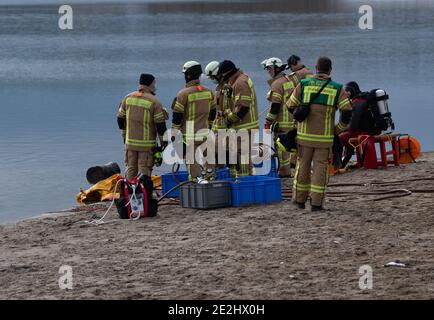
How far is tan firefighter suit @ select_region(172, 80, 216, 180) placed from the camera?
13.6 meters

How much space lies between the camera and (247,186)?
1302cm

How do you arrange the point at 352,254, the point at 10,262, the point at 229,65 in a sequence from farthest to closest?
the point at 229,65 → the point at 10,262 → the point at 352,254

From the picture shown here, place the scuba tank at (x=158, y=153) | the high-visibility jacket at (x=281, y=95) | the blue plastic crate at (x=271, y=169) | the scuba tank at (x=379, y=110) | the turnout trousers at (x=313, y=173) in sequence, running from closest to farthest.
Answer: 1. the turnout trousers at (x=313, y=173)
2. the scuba tank at (x=158, y=153)
3. the blue plastic crate at (x=271, y=169)
4. the high-visibility jacket at (x=281, y=95)
5. the scuba tank at (x=379, y=110)

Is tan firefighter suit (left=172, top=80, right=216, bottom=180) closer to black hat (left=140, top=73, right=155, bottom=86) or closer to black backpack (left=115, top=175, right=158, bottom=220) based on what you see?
black hat (left=140, top=73, right=155, bottom=86)

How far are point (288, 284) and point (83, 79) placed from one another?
98.0 ft

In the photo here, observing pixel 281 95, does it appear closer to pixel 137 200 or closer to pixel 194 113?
pixel 194 113

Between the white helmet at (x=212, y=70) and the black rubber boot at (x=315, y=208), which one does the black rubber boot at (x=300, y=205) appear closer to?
the black rubber boot at (x=315, y=208)

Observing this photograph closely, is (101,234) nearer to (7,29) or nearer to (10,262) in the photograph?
(10,262)

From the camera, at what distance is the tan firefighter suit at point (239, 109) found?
13805 mm

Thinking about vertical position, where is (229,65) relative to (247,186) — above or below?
above

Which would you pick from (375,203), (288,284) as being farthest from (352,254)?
(375,203)

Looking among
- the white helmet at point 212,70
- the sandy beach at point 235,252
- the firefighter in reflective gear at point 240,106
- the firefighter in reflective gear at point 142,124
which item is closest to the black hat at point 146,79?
the firefighter in reflective gear at point 142,124

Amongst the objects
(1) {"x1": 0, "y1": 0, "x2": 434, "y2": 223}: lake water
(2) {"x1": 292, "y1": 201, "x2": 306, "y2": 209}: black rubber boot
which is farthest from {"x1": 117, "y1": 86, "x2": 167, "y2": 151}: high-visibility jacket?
(1) {"x1": 0, "y1": 0, "x2": 434, "y2": 223}: lake water

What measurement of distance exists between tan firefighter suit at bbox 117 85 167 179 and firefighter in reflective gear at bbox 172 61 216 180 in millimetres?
252
